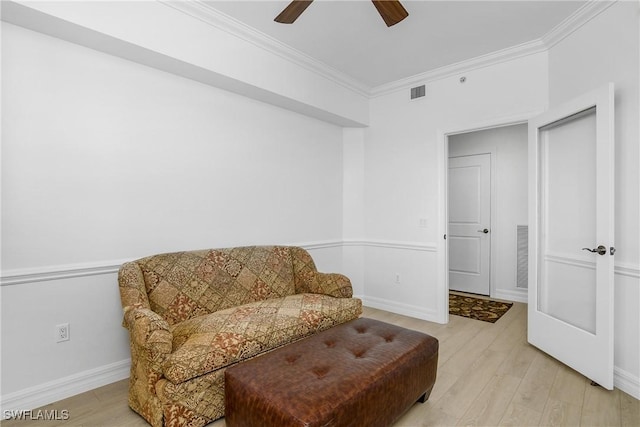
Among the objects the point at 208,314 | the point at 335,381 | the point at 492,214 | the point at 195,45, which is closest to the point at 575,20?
the point at 492,214

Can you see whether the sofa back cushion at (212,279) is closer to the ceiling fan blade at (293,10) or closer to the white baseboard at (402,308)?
A: the white baseboard at (402,308)

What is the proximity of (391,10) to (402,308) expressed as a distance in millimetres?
3159

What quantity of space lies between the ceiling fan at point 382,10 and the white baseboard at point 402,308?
297 centimetres

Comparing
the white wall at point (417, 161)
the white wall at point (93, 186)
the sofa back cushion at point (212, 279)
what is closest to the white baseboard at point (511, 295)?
the white wall at point (417, 161)

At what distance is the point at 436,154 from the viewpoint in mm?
3729

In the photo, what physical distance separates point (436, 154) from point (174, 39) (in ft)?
9.06

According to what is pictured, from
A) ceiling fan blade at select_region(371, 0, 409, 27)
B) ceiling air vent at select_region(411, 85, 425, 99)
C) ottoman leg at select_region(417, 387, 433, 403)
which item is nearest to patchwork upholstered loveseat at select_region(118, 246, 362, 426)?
ottoman leg at select_region(417, 387, 433, 403)

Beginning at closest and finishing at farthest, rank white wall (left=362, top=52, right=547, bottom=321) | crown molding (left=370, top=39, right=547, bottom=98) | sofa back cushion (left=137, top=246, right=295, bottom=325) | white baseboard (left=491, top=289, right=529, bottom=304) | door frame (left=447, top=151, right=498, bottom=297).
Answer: sofa back cushion (left=137, top=246, right=295, bottom=325) < crown molding (left=370, top=39, right=547, bottom=98) < white wall (left=362, top=52, right=547, bottom=321) < white baseboard (left=491, top=289, right=529, bottom=304) < door frame (left=447, top=151, right=498, bottom=297)

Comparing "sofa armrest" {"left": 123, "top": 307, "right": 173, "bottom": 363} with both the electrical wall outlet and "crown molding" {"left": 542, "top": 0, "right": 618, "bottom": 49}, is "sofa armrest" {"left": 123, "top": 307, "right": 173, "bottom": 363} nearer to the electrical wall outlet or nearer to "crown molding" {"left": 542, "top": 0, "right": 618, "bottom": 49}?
the electrical wall outlet

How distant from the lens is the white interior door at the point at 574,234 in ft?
7.32

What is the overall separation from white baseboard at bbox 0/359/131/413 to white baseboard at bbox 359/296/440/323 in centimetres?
278

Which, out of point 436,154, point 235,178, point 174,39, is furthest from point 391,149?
point 174,39

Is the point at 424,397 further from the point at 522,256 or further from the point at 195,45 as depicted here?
the point at 522,256

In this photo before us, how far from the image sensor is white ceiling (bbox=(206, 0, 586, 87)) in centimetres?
254
